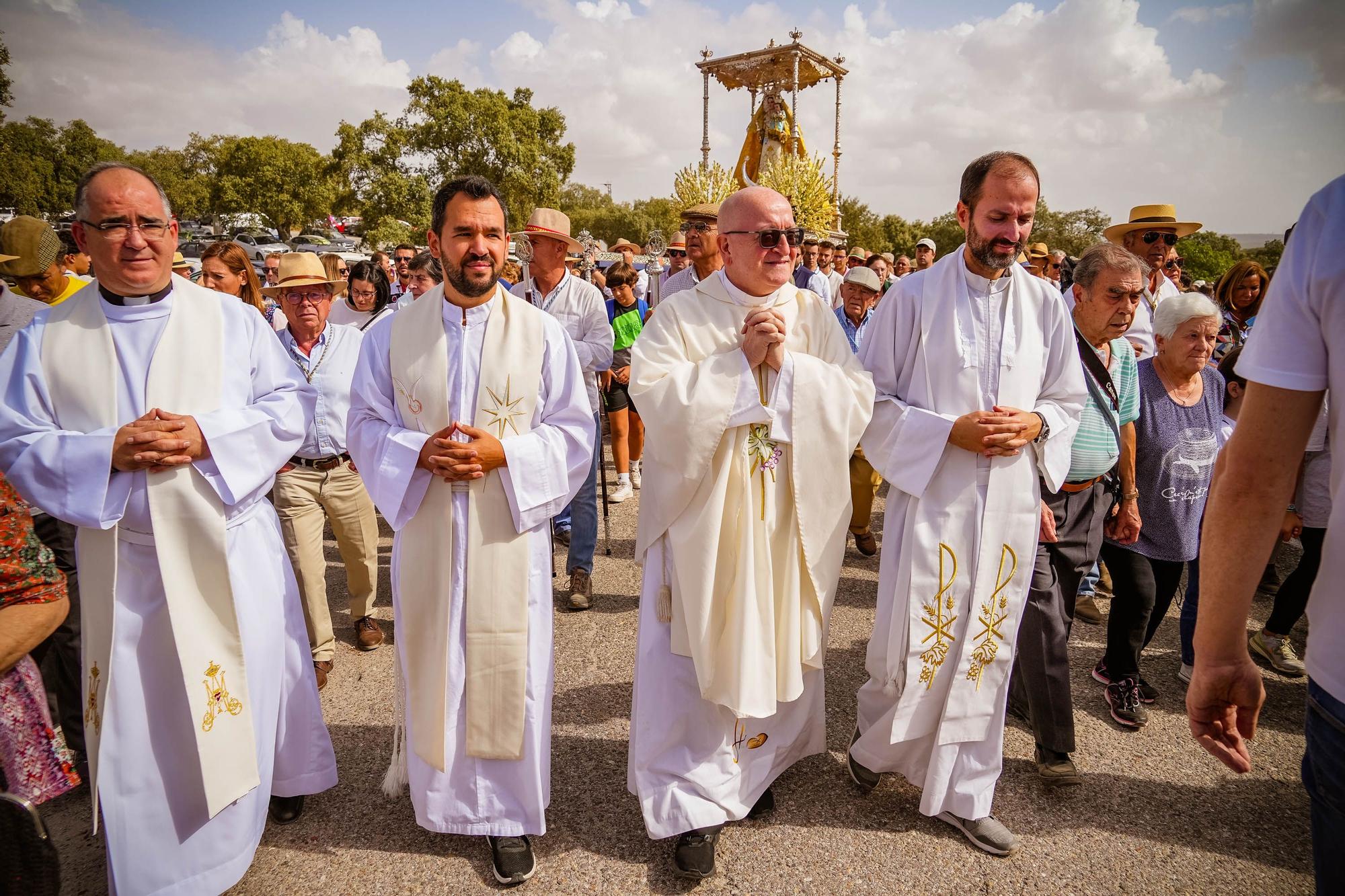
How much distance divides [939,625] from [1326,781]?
1.55 metres

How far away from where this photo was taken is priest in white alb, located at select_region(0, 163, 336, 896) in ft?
8.15

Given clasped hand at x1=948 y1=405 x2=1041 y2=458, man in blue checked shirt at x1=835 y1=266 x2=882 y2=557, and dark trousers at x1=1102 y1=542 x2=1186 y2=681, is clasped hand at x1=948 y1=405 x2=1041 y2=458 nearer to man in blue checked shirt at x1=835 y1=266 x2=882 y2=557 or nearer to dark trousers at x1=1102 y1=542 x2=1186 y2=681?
dark trousers at x1=1102 y1=542 x2=1186 y2=681

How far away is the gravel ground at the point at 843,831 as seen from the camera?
2.73 meters

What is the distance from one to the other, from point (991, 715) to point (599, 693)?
1940mm

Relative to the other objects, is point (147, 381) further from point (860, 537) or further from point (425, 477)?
point (860, 537)

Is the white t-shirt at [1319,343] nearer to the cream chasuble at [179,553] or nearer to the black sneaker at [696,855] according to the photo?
the black sneaker at [696,855]

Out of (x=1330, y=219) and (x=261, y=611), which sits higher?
(x=1330, y=219)

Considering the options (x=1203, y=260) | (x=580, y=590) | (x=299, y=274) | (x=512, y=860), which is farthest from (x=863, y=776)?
(x=1203, y=260)

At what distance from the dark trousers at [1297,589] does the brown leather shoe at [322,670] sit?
5291mm

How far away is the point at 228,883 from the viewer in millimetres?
2643

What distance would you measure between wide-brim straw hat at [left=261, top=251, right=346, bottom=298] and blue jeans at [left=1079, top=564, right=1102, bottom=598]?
5.17m

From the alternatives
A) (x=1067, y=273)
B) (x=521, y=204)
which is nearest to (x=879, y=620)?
(x=1067, y=273)

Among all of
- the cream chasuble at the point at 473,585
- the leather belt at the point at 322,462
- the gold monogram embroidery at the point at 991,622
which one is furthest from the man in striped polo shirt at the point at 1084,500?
the leather belt at the point at 322,462

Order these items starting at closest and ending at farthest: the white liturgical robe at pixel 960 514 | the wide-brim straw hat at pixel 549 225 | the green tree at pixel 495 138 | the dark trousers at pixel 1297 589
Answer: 1. the white liturgical robe at pixel 960 514
2. the dark trousers at pixel 1297 589
3. the wide-brim straw hat at pixel 549 225
4. the green tree at pixel 495 138
